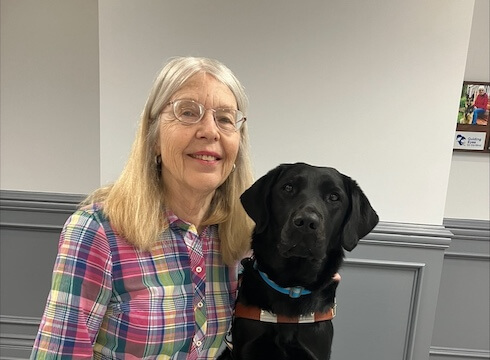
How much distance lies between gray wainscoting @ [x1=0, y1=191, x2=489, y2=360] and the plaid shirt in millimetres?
893

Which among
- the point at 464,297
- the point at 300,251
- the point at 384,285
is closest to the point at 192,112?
the point at 300,251

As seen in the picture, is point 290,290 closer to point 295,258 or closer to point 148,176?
point 295,258

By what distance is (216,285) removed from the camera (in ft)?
3.46

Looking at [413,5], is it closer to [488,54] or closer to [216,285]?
[488,54]

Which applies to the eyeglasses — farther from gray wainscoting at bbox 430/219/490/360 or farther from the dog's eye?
gray wainscoting at bbox 430/219/490/360

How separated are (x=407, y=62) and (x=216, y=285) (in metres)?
1.13

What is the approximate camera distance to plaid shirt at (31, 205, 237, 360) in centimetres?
83

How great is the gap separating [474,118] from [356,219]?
47.5 inches

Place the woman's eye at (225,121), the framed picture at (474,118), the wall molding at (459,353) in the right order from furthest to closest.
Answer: the wall molding at (459,353) → the framed picture at (474,118) → the woman's eye at (225,121)

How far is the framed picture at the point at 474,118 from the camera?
1857mm

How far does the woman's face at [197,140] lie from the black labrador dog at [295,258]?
18 cm

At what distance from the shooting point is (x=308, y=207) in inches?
39.4

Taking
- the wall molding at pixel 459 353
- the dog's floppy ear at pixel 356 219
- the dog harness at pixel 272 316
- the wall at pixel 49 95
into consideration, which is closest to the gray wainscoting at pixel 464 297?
the wall molding at pixel 459 353

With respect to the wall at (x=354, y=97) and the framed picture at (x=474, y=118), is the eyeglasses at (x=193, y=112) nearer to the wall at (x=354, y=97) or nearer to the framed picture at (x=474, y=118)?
the wall at (x=354, y=97)
